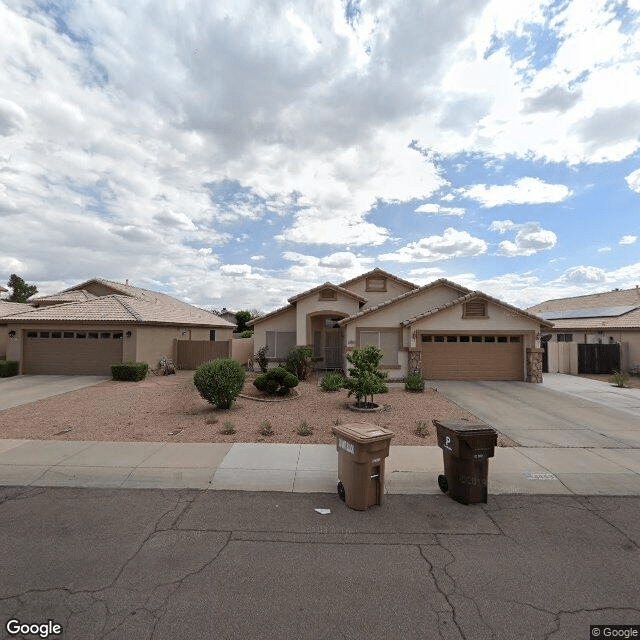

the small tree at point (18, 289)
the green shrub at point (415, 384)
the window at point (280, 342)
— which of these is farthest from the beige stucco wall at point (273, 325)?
the small tree at point (18, 289)

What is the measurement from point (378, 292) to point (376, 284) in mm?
621

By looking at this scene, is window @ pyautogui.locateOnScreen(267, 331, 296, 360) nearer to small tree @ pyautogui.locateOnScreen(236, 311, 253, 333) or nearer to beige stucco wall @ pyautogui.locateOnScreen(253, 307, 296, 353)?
beige stucco wall @ pyautogui.locateOnScreen(253, 307, 296, 353)

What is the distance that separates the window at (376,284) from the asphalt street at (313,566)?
20.3 meters

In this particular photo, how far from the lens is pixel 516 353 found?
725 inches

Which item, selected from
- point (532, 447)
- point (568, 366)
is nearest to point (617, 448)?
point (532, 447)

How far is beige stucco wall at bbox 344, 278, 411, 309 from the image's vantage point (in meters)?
25.4

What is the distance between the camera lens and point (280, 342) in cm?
2236

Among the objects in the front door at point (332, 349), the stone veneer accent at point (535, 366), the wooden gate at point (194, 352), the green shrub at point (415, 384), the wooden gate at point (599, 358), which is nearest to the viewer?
the green shrub at point (415, 384)

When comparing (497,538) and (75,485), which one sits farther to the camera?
(75,485)

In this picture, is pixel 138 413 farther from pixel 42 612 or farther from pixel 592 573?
pixel 592 573

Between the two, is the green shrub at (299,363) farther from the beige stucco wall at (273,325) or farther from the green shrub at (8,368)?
the green shrub at (8,368)

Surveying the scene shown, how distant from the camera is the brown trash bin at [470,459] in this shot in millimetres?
5785

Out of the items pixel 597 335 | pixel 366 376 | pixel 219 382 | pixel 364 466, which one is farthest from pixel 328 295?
pixel 597 335

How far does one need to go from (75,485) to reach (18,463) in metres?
1.92
